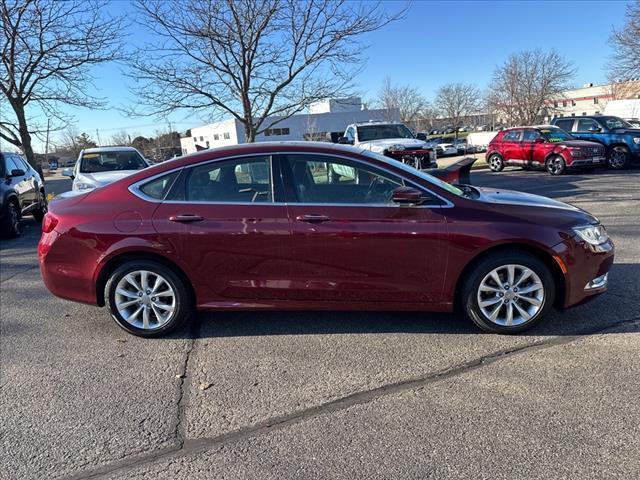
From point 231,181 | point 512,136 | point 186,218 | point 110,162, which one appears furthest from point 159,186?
point 512,136

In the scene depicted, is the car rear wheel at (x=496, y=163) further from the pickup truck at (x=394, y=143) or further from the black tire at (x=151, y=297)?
the black tire at (x=151, y=297)

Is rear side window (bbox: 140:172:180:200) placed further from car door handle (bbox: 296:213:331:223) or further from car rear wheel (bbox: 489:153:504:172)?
car rear wheel (bbox: 489:153:504:172)

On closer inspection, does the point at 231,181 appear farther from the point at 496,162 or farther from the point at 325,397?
the point at 496,162

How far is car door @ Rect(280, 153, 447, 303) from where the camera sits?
3646mm

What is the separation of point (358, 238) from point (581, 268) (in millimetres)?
1825

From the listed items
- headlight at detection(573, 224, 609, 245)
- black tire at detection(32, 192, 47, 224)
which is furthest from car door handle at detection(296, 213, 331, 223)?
black tire at detection(32, 192, 47, 224)

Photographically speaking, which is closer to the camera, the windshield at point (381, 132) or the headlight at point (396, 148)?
the headlight at point (396, 148)

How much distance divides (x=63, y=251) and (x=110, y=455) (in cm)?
210

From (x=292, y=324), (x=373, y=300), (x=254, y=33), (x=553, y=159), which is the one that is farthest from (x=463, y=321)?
(x=553, y=159)

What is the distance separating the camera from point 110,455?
253 cm

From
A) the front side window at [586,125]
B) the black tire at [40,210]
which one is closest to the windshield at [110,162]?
the black tire at [40,210]

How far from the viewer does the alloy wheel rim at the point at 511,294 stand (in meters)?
3.69

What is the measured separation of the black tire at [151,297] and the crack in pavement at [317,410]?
58.7 inches

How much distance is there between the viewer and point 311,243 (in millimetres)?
3701
